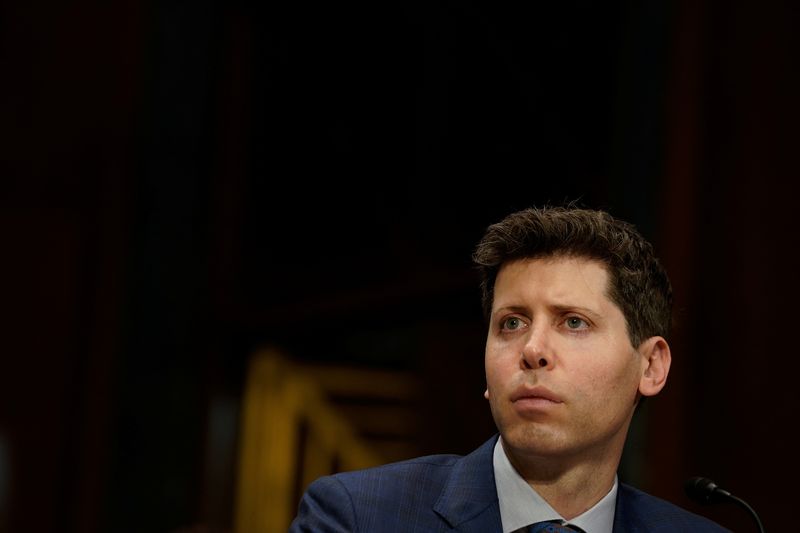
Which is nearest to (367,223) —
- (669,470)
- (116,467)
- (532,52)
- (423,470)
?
(532,52)

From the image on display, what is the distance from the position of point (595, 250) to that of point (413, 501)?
556 millimetres

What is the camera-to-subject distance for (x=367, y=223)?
609 cm

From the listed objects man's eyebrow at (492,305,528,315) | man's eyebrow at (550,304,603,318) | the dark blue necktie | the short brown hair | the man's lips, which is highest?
the short brown hair

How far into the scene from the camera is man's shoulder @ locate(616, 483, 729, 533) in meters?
2.19

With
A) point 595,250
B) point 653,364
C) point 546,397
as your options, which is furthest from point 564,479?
point 595,250

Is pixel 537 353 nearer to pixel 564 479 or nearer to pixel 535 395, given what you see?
pixel 535 395

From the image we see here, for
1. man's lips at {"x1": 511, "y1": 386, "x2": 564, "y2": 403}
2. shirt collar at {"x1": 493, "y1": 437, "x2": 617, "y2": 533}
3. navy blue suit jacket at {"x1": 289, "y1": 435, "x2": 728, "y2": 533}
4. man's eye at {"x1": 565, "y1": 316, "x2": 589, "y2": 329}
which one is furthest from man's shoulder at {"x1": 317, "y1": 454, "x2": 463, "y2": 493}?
Result: man's eye at {"x1": 565, "y1": 316, "x2": 589, "y2": 329}

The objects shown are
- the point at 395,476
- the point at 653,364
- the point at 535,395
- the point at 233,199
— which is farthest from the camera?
the point at 233,199

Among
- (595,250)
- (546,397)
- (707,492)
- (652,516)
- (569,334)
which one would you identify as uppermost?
(595,250)

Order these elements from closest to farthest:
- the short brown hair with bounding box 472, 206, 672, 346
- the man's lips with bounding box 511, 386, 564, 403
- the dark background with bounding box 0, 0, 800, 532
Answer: the man's lips with bounding box 511, 386, 564, 403 → the short brown hair with bounding box 472, 206, 672, 346 → the dark background with bounding box 0, 0, 800, 532

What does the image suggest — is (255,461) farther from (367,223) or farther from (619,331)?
(619,331)

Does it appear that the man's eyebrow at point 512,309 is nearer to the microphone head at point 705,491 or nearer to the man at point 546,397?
the man at point 546,397

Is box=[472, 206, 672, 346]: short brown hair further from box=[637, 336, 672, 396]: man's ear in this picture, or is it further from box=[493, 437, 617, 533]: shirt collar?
box=[493, 437, 617, 533]: shirt collar

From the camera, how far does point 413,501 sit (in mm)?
2053
